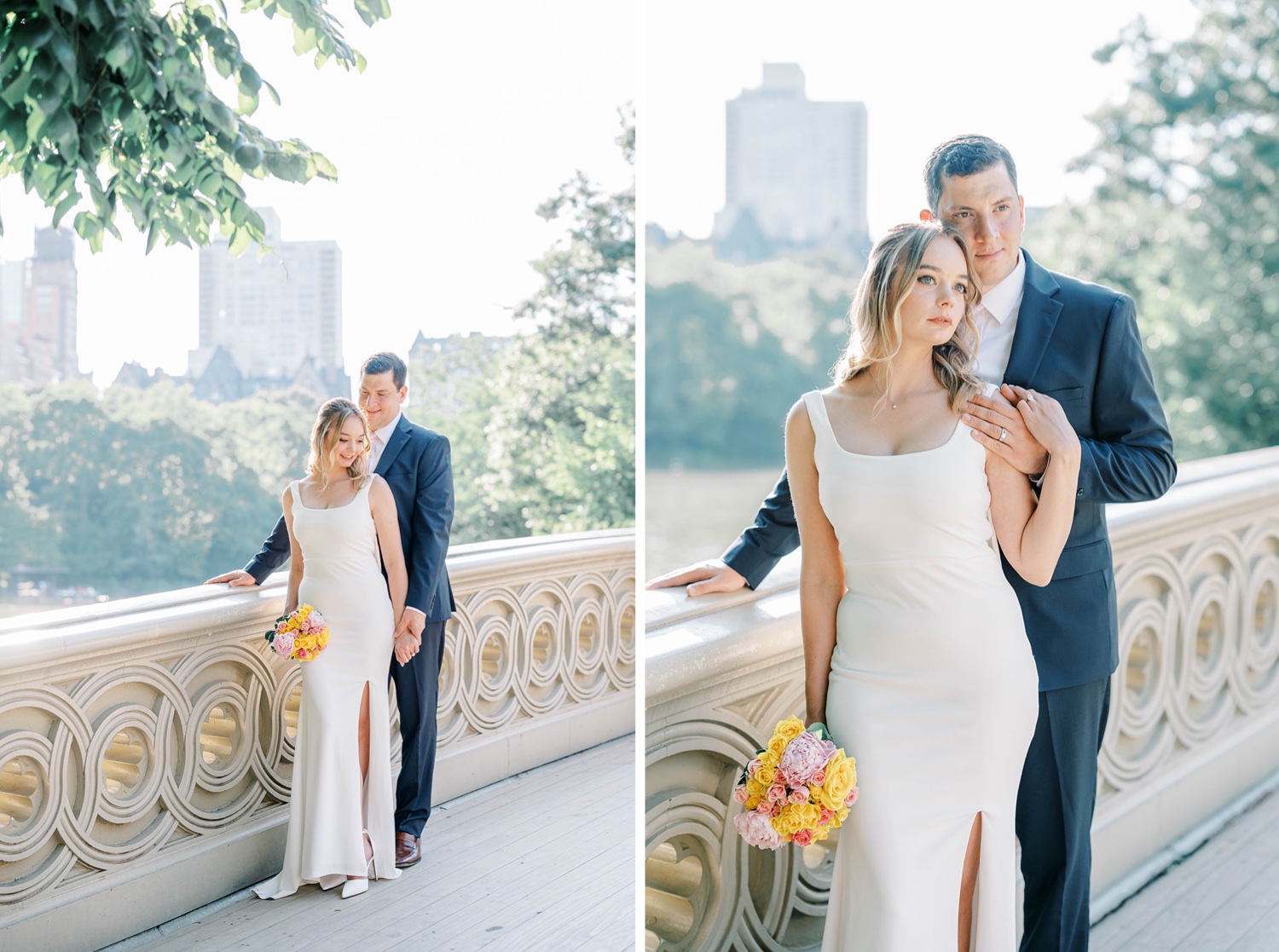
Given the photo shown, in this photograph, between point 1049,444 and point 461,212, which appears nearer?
point 1049,444

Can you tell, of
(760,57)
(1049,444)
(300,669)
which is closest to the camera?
(1049,444)

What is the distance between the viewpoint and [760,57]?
2012 centimetres

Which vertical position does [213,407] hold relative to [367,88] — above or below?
below

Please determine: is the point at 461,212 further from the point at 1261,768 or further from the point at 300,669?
the point at 1261,768

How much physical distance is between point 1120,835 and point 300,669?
2516 mm

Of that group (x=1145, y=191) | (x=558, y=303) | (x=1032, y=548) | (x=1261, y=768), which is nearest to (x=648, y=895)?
(x=1032, y=548)

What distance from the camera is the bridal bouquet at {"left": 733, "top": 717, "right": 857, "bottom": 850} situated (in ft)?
5.55

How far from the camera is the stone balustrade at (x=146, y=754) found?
2750mm

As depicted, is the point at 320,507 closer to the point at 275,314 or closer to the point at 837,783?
the point at 837,783

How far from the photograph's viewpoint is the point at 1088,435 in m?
1.97

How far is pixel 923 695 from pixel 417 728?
2.36 metres

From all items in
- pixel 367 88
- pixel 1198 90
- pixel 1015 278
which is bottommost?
pixel 1015 278

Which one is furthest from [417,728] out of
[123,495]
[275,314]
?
[123,495]

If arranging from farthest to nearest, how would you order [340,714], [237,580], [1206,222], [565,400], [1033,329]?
[1206,222] < [565,400] < [237,580] < [340,714] < [1033,329]
